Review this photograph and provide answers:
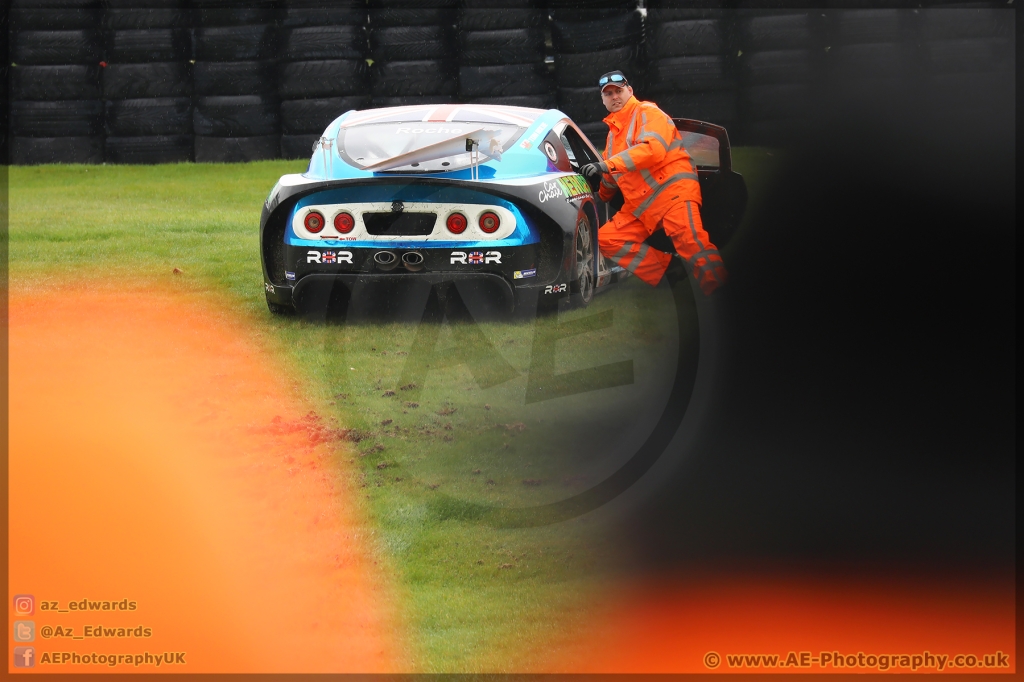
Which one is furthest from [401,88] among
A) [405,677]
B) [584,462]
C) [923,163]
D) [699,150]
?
[923,163]

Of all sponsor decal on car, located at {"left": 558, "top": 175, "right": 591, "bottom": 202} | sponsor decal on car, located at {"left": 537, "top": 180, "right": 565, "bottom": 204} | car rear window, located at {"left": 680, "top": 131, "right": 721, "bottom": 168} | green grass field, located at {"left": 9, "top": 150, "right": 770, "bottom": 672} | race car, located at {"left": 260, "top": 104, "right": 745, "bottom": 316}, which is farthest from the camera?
car rear window, located at {"left": 680, "top": 131, "right": 721, "bottom": 168}

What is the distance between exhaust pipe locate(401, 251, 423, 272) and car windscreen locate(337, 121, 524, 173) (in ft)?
1.35

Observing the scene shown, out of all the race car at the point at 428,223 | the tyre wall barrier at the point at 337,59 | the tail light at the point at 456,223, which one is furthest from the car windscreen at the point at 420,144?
the tyre wall barrier at the point at 337,59

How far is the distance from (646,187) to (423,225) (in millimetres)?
1353

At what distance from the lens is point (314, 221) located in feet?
18.4

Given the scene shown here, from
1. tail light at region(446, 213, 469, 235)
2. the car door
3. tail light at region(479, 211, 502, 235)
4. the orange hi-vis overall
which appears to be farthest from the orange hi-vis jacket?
tail light at region(446, 213, 469, 235)

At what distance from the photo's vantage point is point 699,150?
6227 millimetres

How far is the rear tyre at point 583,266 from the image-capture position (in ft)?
19.2

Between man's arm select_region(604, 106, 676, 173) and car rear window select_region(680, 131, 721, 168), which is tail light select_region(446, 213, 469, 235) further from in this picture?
car rear window select_region(680, 131, 721, 168)

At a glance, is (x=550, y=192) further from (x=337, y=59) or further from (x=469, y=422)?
(x=337, y=59)

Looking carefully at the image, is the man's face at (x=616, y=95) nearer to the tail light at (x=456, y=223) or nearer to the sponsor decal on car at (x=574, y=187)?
the sponsor decal on car at (x=574, y=187)

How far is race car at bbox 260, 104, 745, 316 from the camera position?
5523mm

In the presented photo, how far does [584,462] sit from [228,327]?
9.90 feet

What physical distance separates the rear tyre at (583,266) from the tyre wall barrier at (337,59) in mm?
6388
